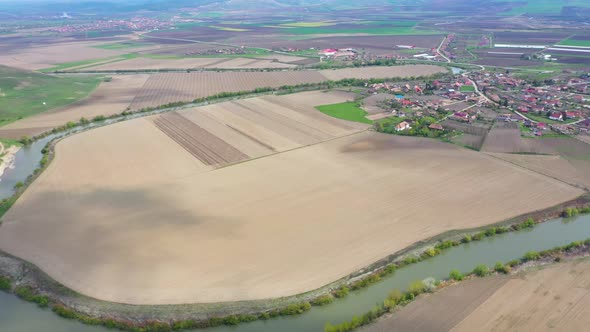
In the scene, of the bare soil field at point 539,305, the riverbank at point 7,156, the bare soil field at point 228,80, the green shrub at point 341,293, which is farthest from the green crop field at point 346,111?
the riverbank at point 7,156

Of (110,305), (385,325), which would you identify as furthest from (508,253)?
(110,305)

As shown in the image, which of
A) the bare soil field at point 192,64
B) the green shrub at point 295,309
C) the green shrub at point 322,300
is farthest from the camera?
the bare soil field at point 192,64

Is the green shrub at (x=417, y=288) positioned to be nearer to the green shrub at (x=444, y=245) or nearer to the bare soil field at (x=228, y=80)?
the green shrub at (x=444, y=245)

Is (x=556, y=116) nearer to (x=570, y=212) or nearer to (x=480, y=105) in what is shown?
(x=480, y=105)

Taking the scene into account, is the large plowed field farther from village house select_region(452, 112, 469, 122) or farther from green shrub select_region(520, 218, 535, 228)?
village house select_region(452, 112, 469, 122)

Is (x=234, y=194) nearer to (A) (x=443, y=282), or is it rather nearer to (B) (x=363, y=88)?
(A) (x=443, y=282)

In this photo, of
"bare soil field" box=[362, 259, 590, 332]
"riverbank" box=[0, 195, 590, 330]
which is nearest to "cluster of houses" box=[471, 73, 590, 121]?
"bare soil field" box=[362, 259, 590, 332]
